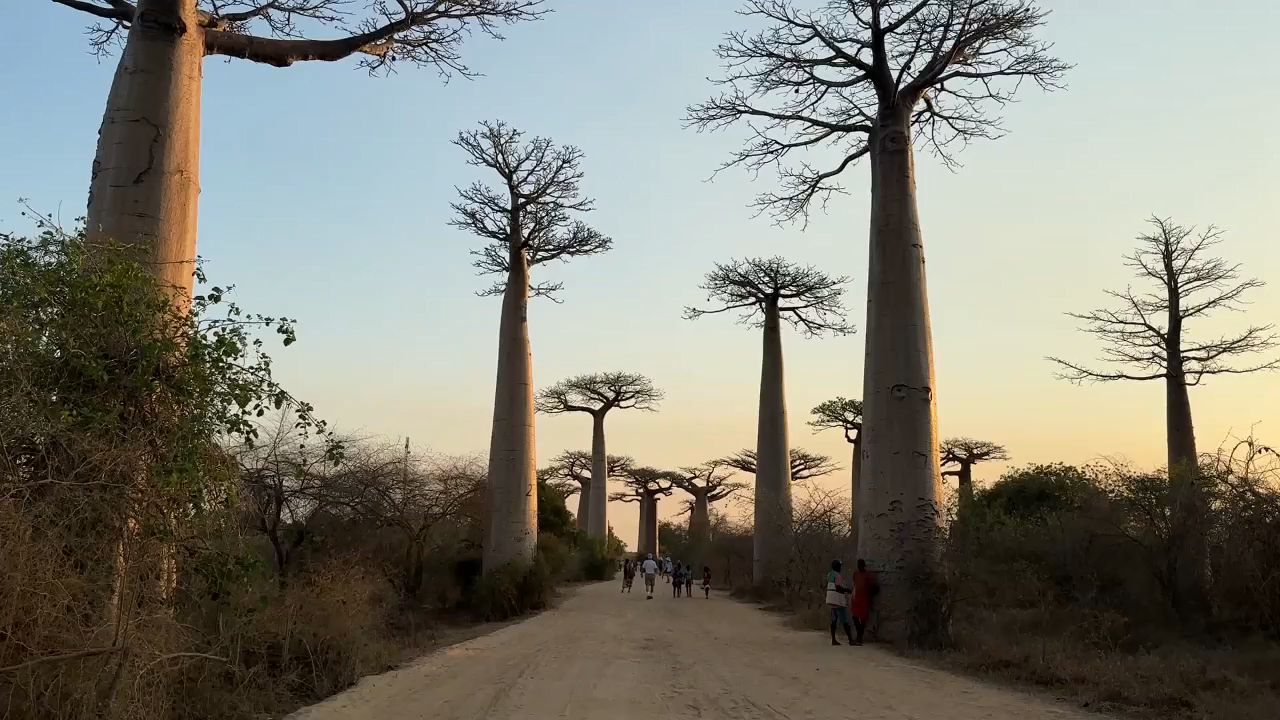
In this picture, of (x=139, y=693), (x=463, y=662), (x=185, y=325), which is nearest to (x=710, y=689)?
(x=463, y=662)

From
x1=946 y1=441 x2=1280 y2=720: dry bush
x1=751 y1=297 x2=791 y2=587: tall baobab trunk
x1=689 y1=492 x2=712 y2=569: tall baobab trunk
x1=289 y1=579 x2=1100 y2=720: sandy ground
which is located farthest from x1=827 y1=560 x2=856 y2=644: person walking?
x1=689 y1=492 x2=712 y2=569: tall baobab trunk

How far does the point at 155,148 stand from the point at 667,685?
17.1 ft

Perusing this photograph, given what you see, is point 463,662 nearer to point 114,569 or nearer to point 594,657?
point 594,657

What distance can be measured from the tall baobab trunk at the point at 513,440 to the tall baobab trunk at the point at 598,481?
1858 cm

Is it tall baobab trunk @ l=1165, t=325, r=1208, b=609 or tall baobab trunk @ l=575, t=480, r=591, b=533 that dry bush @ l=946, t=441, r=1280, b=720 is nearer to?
tall baobab trunk @ l=1165, t=325, r=1208, b=609

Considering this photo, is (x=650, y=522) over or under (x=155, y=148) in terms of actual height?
under

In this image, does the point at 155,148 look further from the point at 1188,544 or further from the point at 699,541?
the point at 699,541

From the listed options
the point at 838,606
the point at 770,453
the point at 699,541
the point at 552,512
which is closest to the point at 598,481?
the point at 699,541

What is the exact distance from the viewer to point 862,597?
943 cm

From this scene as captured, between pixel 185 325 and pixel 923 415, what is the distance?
24.3 ft

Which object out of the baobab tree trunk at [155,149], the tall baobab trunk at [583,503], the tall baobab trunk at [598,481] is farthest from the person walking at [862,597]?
the tall baobab trunk at [583,503]

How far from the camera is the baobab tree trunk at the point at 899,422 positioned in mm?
9266

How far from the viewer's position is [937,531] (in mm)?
9391

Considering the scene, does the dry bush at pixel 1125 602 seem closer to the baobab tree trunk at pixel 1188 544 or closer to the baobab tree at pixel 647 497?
the baobab tree trunk at pixel 1188 544
